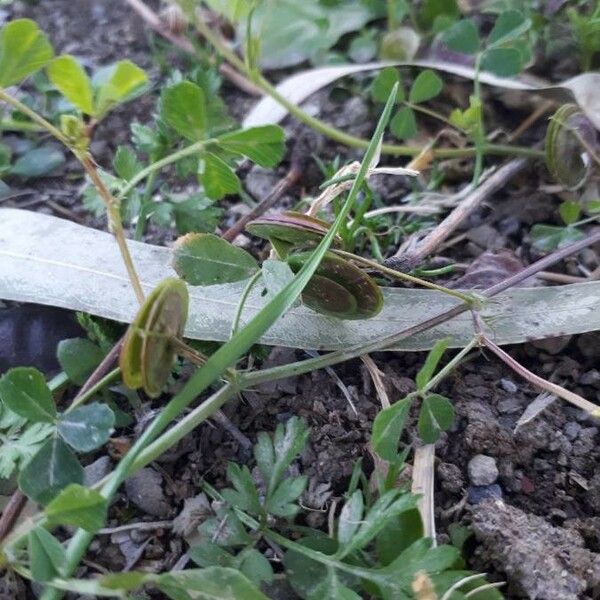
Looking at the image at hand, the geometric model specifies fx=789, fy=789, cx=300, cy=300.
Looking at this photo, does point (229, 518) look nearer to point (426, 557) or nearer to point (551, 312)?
point (426, 557)

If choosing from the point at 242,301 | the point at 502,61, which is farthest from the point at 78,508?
the point at 502,61

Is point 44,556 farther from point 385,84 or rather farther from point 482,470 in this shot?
point 385,84

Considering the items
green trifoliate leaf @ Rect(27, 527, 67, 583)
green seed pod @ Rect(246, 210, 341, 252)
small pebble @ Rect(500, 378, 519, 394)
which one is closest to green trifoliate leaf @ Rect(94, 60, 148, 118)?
green seed pod @ Rect(246, 210, 341, 252)

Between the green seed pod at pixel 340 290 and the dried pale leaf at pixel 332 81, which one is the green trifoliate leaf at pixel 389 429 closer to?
the green seed pod at pixel 340 290

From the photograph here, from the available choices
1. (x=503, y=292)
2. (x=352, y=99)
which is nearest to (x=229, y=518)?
(x=503, y=292)

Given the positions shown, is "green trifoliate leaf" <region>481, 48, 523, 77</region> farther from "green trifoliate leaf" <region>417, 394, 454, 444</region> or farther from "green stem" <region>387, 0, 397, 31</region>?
"green trifoliate leaf" <region>417, 394, 454, 444</region>
